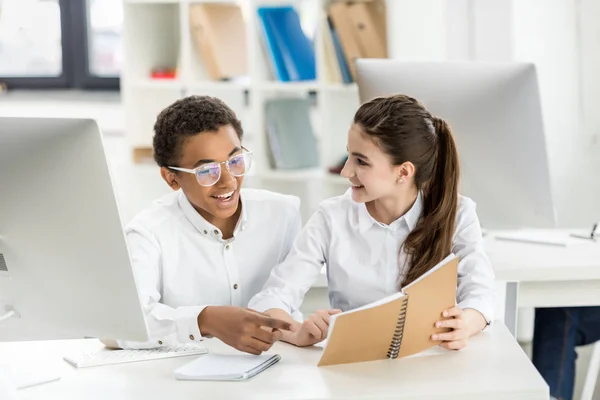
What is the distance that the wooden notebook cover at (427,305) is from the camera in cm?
141

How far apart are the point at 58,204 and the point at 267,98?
8.25 feet

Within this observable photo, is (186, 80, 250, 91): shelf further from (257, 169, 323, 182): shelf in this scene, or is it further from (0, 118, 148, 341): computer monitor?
(0, 118, 148, 341): computer monitor

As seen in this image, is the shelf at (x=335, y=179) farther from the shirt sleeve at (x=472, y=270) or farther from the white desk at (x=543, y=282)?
the shirt sleeve at (x=472, y=270)

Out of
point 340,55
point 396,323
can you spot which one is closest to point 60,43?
point 340,55

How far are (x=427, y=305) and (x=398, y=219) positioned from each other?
14.1 inches

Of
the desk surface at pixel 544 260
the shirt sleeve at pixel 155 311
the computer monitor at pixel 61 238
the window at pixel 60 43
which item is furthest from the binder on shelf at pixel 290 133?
the computer monitor at pixel 61 238

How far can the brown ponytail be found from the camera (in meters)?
1.72

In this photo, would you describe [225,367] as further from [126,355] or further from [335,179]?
[335,179]

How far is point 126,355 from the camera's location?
1.52 meters

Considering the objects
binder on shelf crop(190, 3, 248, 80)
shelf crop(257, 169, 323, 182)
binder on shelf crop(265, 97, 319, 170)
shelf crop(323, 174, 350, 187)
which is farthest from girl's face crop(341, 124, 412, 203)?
binder on shelf crop(190, 3, 248, 80)

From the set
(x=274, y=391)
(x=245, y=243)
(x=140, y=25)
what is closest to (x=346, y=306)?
(x=245, y=243)

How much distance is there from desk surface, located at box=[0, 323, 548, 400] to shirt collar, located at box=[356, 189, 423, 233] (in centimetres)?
33

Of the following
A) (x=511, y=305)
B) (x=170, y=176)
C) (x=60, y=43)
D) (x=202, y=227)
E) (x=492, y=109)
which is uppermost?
(x=60, y=43)

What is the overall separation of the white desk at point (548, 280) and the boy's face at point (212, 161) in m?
0.66
